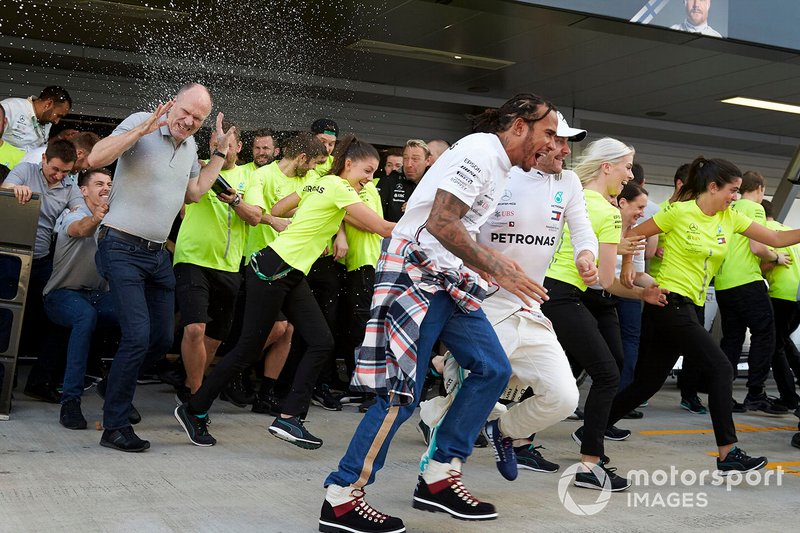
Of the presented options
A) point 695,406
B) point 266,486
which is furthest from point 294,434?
point 695,406

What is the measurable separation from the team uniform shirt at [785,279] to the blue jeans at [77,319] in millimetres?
5714

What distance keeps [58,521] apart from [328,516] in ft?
3.56

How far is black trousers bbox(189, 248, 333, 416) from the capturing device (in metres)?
5.60

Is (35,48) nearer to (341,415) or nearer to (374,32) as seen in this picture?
(374,32)

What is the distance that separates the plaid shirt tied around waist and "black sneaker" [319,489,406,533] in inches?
17.0

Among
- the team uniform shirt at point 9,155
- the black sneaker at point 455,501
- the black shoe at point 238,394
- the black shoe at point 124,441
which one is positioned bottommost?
the black shoe at point 238,394

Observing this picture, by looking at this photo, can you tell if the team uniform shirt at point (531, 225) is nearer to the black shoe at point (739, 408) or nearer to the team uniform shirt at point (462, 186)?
the team uniform shirt at point (462, 186)

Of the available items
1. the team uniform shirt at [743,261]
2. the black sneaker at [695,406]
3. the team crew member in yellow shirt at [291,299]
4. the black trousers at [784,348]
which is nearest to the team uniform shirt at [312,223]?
the team crew member in yellow shirt at [291,299]

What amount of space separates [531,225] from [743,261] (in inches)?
168

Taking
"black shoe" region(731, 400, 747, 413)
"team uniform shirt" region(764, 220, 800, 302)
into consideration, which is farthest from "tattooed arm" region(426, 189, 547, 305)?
"team uniform shirt" region(764, 220, 800, 302)

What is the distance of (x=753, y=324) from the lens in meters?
8.40

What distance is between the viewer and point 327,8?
10305mm

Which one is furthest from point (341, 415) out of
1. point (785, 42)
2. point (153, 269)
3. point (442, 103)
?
point (442, 103)

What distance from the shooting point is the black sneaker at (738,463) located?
5.37 m
